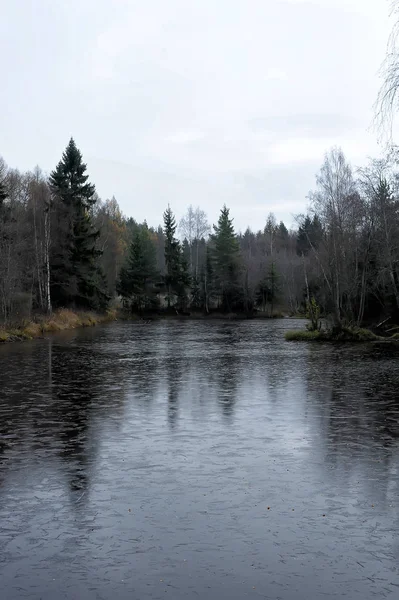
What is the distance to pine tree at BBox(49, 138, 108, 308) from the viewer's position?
50.4 m

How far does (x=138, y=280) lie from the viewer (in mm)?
76500

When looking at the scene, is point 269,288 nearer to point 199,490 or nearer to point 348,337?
point 348,337

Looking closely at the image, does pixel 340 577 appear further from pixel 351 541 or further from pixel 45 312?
pixel 45 312

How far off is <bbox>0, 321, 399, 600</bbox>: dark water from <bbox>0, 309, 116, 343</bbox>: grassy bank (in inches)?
714

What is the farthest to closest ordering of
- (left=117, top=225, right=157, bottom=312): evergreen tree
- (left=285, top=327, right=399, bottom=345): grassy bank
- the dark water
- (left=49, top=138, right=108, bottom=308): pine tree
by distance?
(left=117, top=225, right=157, bottom=312): evergreen tree, (left=49, top=138, right=108, bottom=308): pine tree, (left=285, top=327, right=399, bottom=345): grassy bank, the dark water

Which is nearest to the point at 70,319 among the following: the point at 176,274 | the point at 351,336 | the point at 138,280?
the point at 351,336

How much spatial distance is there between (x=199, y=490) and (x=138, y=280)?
69.0m

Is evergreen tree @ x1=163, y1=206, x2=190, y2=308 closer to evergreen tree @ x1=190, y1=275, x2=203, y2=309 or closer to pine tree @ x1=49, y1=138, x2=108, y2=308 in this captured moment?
evergreen tree @ x1=190, y1=275, x2=203, y2=309

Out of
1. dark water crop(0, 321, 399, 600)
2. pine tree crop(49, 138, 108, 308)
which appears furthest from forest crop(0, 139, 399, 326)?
dark water crop(0, 321, 399, 600)

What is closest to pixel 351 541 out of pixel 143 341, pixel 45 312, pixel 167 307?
pixel 143 341

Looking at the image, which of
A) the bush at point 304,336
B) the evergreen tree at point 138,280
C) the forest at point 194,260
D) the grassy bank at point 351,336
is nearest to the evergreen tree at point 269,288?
the forest at point 194,260

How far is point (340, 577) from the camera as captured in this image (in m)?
5.56

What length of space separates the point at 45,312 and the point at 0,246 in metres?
10.7

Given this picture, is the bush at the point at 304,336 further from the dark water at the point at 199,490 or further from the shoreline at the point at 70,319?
the dark water at the point at 199,490
